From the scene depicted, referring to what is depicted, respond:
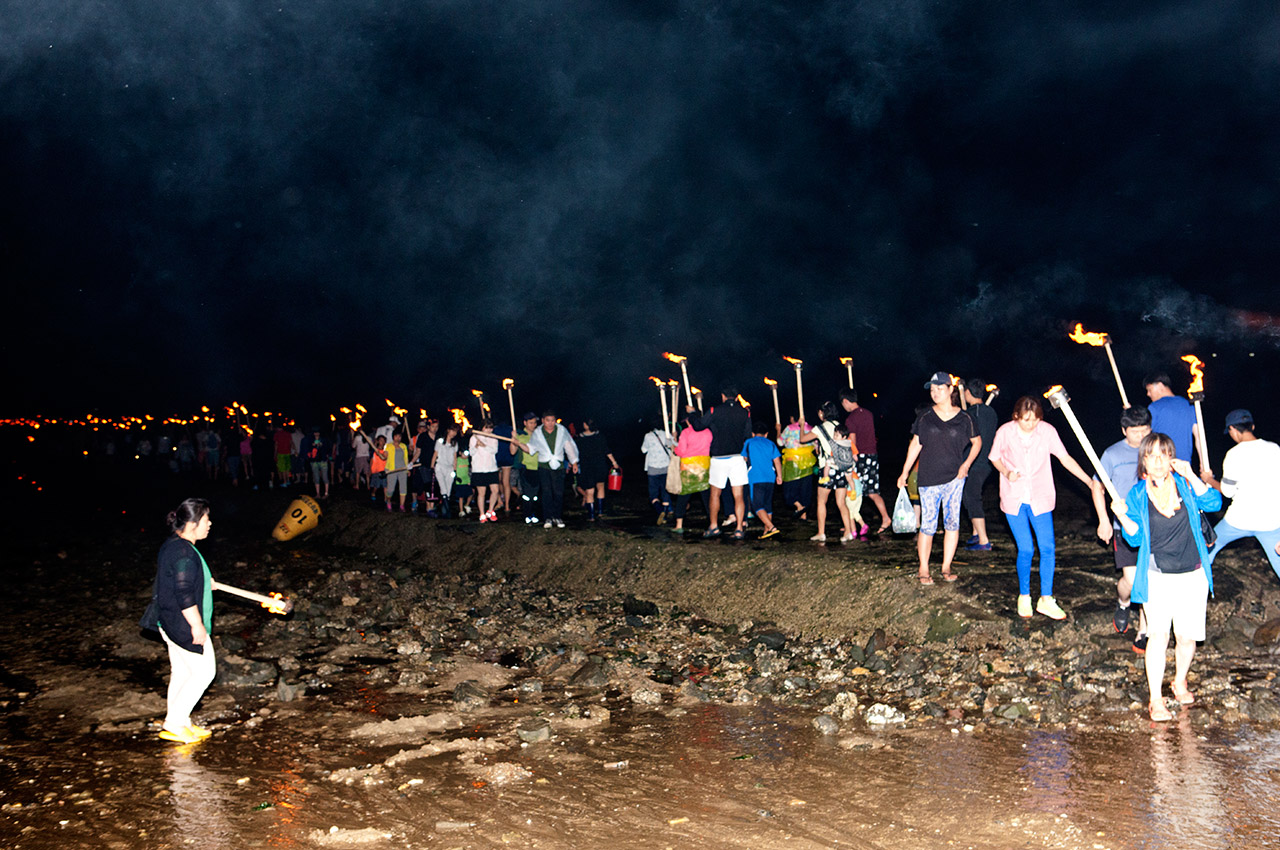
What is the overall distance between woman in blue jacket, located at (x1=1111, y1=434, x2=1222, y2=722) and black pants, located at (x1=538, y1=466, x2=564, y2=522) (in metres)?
9.70

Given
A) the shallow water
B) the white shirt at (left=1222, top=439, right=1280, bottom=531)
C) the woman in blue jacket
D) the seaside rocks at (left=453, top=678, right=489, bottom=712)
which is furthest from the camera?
the seaside rocks at (left=453, top=678, right=489, bottom=712)

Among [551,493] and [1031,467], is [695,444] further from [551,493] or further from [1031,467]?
[1031,467]

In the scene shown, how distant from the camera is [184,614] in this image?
20.1 ft

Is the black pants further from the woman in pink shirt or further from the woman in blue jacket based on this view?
the woman in blue jacket

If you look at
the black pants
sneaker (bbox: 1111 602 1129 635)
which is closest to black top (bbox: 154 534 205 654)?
sneaker (bbox: 1111 602 1129 635)

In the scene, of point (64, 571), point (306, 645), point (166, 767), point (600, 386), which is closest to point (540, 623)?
point (306, 645)

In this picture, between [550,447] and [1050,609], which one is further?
[550,447]

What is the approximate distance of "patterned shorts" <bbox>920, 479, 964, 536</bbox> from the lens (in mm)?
8133

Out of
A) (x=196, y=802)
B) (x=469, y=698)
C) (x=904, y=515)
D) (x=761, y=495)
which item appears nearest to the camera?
(x=196, y=802)

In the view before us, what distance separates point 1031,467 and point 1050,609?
1.19 meters

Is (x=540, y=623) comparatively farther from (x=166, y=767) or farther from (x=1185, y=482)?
(x=1185, y=482)

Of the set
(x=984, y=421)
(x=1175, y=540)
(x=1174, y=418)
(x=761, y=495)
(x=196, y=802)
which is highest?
(x=984, y=421)

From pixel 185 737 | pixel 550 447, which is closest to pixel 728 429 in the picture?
pixel 550 447

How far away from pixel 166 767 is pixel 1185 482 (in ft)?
22.2
